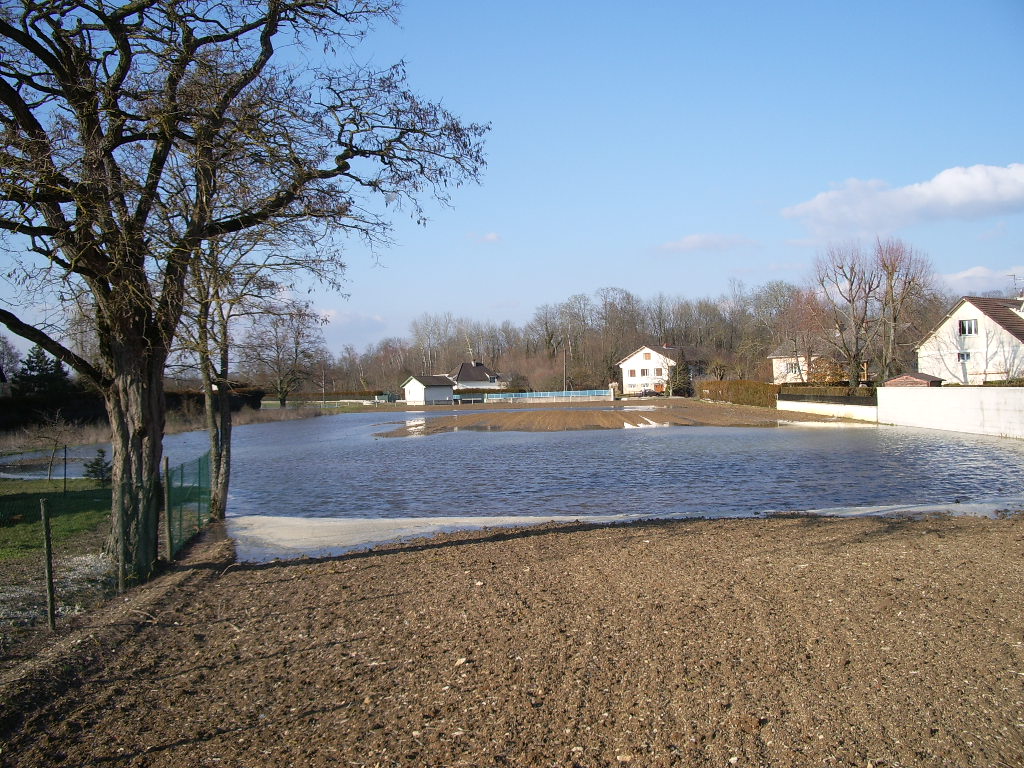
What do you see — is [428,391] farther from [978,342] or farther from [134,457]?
[134,457]

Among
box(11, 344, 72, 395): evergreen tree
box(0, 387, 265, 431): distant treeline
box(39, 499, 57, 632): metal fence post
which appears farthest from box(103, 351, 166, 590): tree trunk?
box(11, 344, 72, 395): evergreen tree

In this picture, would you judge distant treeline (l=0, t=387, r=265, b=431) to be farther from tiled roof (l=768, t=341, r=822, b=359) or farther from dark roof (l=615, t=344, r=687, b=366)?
dark roof (l=615, t=344, r=687, b=366)

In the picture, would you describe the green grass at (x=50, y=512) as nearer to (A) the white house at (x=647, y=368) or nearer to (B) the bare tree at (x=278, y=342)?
(B) the bare tree at (x=278, y=342)

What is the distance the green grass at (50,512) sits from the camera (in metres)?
11.5

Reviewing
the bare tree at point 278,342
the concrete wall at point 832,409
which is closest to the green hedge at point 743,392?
the concrete wall at point 832,409

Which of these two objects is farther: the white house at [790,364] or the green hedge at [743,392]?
the white house at [790,364]

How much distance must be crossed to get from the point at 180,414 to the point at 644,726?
180 ft

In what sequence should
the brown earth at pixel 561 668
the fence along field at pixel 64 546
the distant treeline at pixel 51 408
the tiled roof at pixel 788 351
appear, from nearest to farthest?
the brown earth at pixel 561 668, the fence along field at pixel 64 546, the distant treeline at pixel 51 408, the tiled roof at pixel 788 351

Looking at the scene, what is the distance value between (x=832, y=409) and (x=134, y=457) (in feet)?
139

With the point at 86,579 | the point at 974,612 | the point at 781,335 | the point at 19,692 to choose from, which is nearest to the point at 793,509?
the point at 974,612

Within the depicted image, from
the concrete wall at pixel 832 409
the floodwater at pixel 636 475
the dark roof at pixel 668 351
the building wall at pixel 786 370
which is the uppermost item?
the dark roof at pixel 668 351

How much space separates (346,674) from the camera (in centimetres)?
528

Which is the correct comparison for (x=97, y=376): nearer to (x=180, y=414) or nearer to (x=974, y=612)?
(x=974, y=612)

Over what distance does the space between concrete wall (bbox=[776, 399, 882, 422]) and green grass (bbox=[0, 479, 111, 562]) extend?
1408 inches
